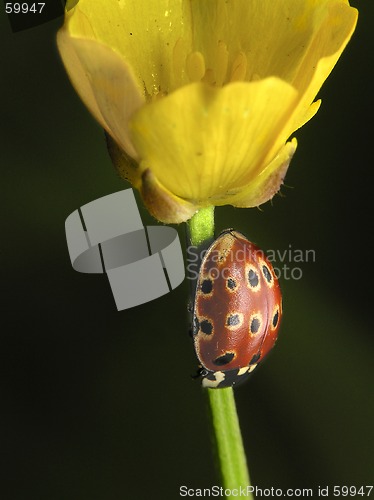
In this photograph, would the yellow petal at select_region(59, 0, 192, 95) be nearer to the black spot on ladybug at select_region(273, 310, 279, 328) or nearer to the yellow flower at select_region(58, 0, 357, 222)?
the yellow flower at select_region(58, 0, 357, 222)

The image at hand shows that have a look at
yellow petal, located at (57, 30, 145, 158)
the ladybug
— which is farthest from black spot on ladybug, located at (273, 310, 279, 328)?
yellow petal, located at (57, 30, 145, 158)

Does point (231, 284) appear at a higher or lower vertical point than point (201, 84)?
lower

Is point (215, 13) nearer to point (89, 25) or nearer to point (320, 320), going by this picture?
point (89, 25)

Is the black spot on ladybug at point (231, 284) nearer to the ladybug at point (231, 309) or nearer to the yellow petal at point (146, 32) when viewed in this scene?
the ladybug at point (231, 309)

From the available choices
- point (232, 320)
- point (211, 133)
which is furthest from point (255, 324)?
point (211, 133)

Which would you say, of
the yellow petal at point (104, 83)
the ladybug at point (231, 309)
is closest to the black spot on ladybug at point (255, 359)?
the ladybug at point (231, 309)

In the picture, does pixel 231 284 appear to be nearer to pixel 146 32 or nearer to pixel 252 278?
pixel 252 278
